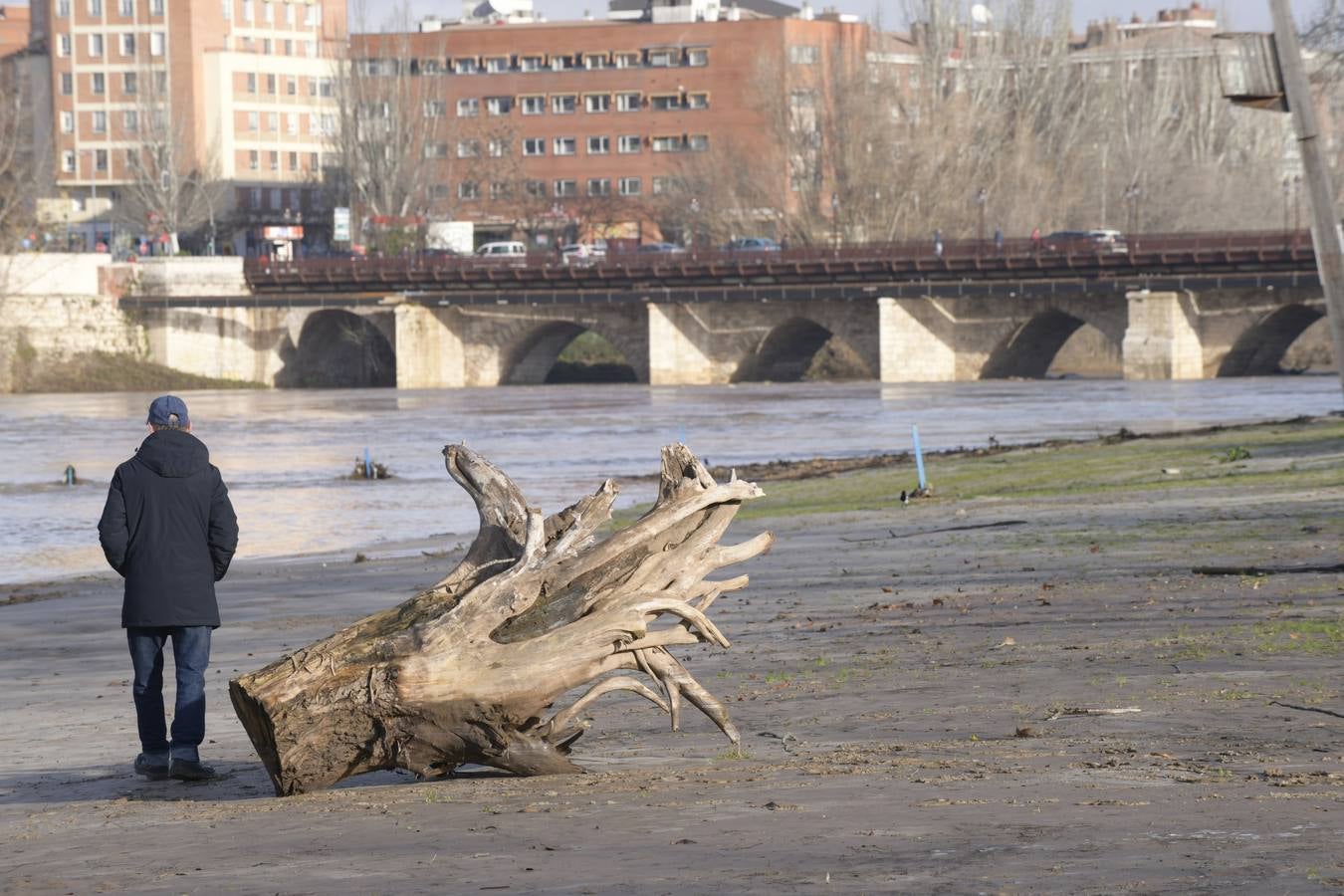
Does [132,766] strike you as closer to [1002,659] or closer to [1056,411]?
A: [1002,659]

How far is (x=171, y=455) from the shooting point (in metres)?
8.67

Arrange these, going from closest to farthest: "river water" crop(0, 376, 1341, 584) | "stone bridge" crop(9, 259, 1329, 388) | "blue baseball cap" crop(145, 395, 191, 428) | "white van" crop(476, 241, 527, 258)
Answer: "blue baseball cap" crop(145, 395, 191, 428) < "river water" crop(0, 376, 1341, 584) < "stone bridge" crop(9, 259, 1329, 388) < "white van" crop(476, 241, 527, 258)

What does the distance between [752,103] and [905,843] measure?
9323 centimetres

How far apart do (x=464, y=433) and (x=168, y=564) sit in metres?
42.8

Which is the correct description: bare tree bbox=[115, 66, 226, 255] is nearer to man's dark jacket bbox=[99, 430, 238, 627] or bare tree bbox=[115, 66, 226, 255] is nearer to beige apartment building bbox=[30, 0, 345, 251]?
beige apartment building bbox=[30, 0, 345, 251]

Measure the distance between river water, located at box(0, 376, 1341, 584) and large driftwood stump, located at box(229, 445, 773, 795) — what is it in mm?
15348

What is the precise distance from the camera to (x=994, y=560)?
1581 cm

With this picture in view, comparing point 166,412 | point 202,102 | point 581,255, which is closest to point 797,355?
point 581,255

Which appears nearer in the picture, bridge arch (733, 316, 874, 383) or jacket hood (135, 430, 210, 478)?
jacket hood (135, 430, 210, 478)

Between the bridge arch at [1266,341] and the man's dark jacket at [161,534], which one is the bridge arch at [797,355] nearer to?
the bridge arch at [1266,341]

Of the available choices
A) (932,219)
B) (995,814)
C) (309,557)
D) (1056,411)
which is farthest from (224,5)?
(995,814)

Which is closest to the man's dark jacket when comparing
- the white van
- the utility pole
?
the utility pole

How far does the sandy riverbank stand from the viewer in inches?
247

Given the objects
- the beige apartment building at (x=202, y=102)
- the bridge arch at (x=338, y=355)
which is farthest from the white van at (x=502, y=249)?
the beige apartment building at (x=202, y=102)
